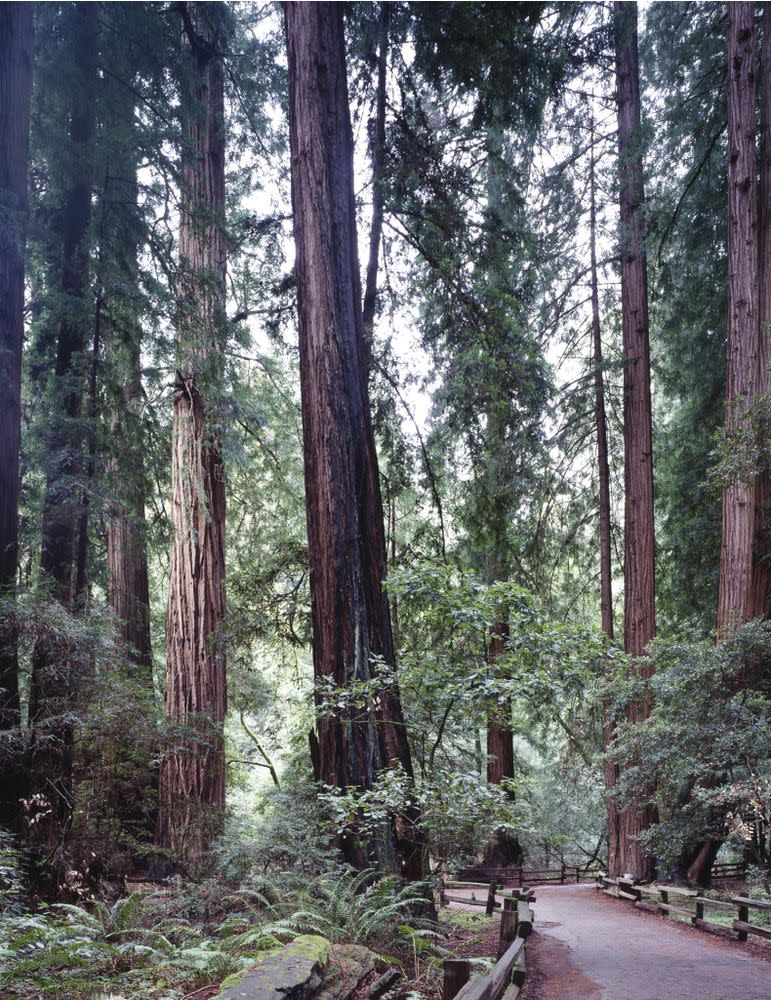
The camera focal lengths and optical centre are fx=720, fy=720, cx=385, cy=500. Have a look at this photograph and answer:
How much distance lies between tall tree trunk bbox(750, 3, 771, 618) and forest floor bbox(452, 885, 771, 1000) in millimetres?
4265

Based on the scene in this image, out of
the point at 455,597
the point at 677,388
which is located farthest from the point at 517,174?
the point at 677,388

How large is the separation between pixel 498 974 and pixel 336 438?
15.6 ft

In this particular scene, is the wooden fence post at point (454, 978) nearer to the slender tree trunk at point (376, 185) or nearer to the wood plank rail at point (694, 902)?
the wood plank rail at point (694, 902)

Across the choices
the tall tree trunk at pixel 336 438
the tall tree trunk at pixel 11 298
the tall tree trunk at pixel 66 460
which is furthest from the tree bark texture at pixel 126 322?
the tall tree trunk at pixel 336 438

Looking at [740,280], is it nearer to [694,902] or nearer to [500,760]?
[694,902]

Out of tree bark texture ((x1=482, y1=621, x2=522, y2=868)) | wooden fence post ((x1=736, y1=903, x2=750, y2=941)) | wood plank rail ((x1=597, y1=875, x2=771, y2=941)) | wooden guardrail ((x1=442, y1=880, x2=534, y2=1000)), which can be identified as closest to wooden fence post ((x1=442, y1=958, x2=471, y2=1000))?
wooden guardrail ((x1=442, y1=880, x2=534, y2=1000))

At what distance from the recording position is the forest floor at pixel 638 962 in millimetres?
6660

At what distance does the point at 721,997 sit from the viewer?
6.30 meters

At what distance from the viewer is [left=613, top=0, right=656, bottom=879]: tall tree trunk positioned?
44.5ft

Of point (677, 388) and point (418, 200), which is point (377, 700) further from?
point (677, 388)

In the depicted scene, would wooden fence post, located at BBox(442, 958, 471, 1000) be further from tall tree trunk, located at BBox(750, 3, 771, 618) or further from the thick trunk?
tall tree trunk, located at BBox(750, 3, 771, 618)

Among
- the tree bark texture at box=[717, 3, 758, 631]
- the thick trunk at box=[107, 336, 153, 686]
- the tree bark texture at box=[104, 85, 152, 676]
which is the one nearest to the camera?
the tree bark texture at box=[104, 85, 152, 676]

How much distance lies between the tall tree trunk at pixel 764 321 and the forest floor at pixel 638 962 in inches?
168

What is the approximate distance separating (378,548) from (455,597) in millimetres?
1621
